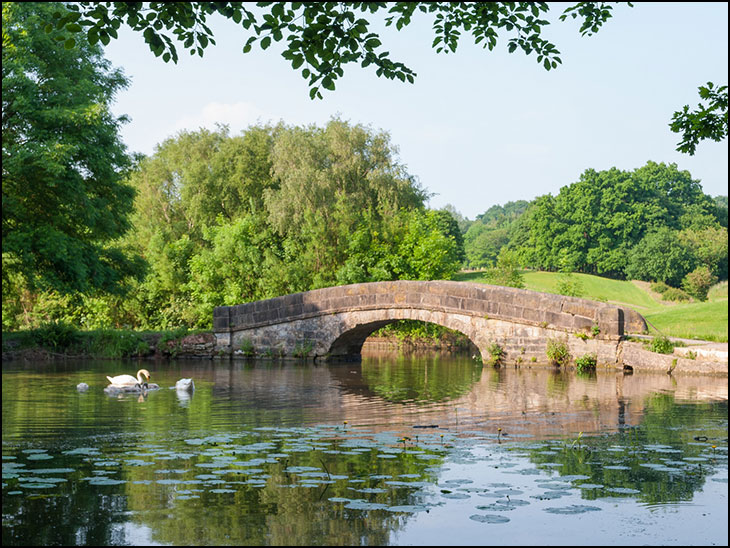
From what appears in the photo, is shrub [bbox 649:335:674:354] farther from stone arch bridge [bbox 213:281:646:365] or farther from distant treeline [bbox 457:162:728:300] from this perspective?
distant treeline [bbox 457:162:728:300]

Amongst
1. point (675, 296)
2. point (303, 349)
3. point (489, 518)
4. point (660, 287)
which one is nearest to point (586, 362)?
point (303, 349)

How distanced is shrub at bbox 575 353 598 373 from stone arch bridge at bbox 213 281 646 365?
0.14m

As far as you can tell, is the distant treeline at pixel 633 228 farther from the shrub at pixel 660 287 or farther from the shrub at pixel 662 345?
the shrub at pixel 662 345

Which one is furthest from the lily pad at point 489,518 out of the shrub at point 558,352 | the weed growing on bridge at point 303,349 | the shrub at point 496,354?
the weed growing on bridge at point 303,349

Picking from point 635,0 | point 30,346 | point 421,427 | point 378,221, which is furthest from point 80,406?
point 378,221

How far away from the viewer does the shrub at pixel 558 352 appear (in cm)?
1552

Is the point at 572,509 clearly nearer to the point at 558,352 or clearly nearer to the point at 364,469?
the point at 364,469

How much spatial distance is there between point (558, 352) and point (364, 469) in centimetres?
1088

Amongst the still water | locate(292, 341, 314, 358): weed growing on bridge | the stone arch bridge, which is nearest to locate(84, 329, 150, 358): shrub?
the stone arch bridge

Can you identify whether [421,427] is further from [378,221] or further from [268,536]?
[378,221]

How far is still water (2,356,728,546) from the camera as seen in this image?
395 cm

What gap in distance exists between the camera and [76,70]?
18.6m

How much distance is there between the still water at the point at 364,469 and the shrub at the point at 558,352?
4579 mm

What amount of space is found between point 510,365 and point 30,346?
1160 centimetres
